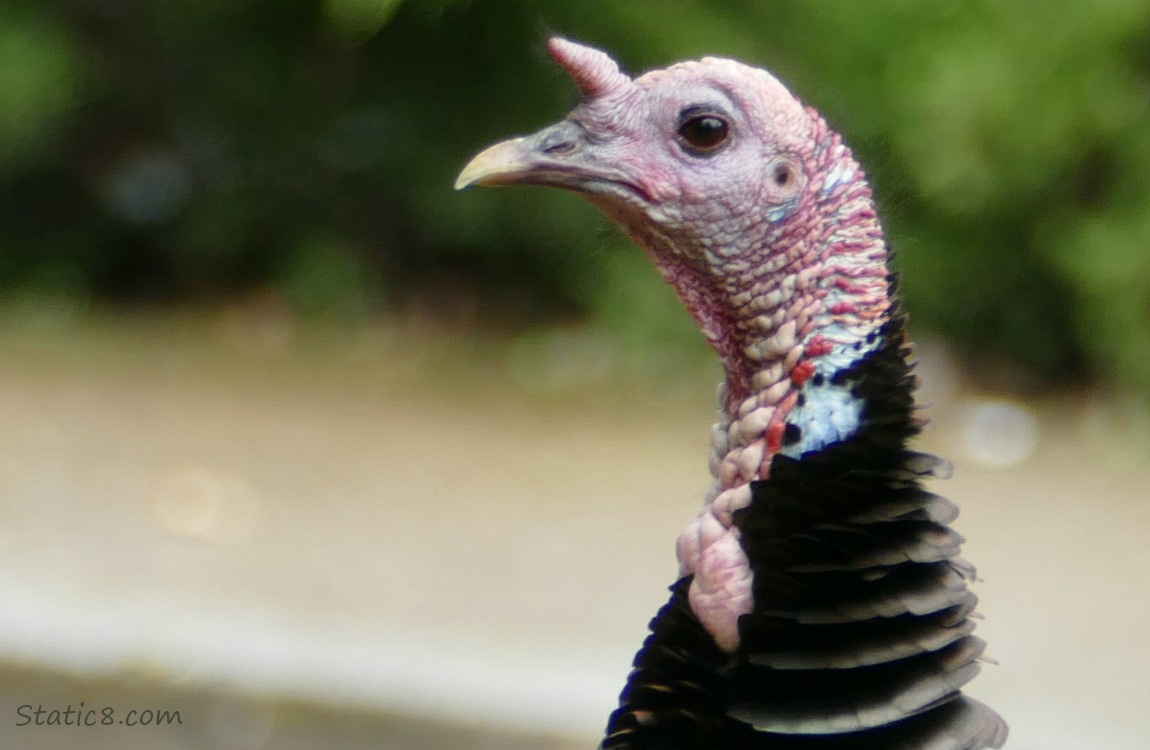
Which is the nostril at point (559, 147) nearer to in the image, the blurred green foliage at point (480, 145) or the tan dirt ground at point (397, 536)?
the tan dirt ground at point (397, 536)

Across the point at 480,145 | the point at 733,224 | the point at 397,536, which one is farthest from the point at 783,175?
the point at 480,145

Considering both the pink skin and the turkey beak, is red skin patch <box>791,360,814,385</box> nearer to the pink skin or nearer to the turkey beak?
the pink skin

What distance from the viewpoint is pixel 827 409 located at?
1670 mm

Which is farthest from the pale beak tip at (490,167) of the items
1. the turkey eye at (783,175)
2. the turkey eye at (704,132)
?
the turkey eye at (783,175)

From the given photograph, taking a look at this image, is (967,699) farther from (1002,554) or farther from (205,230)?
(205,230)

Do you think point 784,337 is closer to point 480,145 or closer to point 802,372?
point 802,372

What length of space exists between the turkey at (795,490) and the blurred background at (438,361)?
174cm

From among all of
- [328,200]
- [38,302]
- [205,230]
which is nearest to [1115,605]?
[328,200]

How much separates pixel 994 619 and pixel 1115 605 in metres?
0.45

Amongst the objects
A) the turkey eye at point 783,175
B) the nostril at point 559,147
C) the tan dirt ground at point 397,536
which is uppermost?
the tan dirt ground at point 397,536

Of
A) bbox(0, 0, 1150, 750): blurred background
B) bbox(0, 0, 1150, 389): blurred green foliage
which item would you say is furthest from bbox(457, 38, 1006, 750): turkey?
bbox(0, 0, 1150, 389): blurred green foliage

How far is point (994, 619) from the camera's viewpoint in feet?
14.4

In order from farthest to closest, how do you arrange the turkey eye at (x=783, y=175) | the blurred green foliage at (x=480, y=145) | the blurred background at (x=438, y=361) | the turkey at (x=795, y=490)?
the blurred green foliage at (x=480, y=145)
the blurred background at (x=438, y=361)
the turkey eye at (x=783, y=175)
the turkey at (x=795, y=490)

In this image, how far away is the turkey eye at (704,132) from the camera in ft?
5.80
